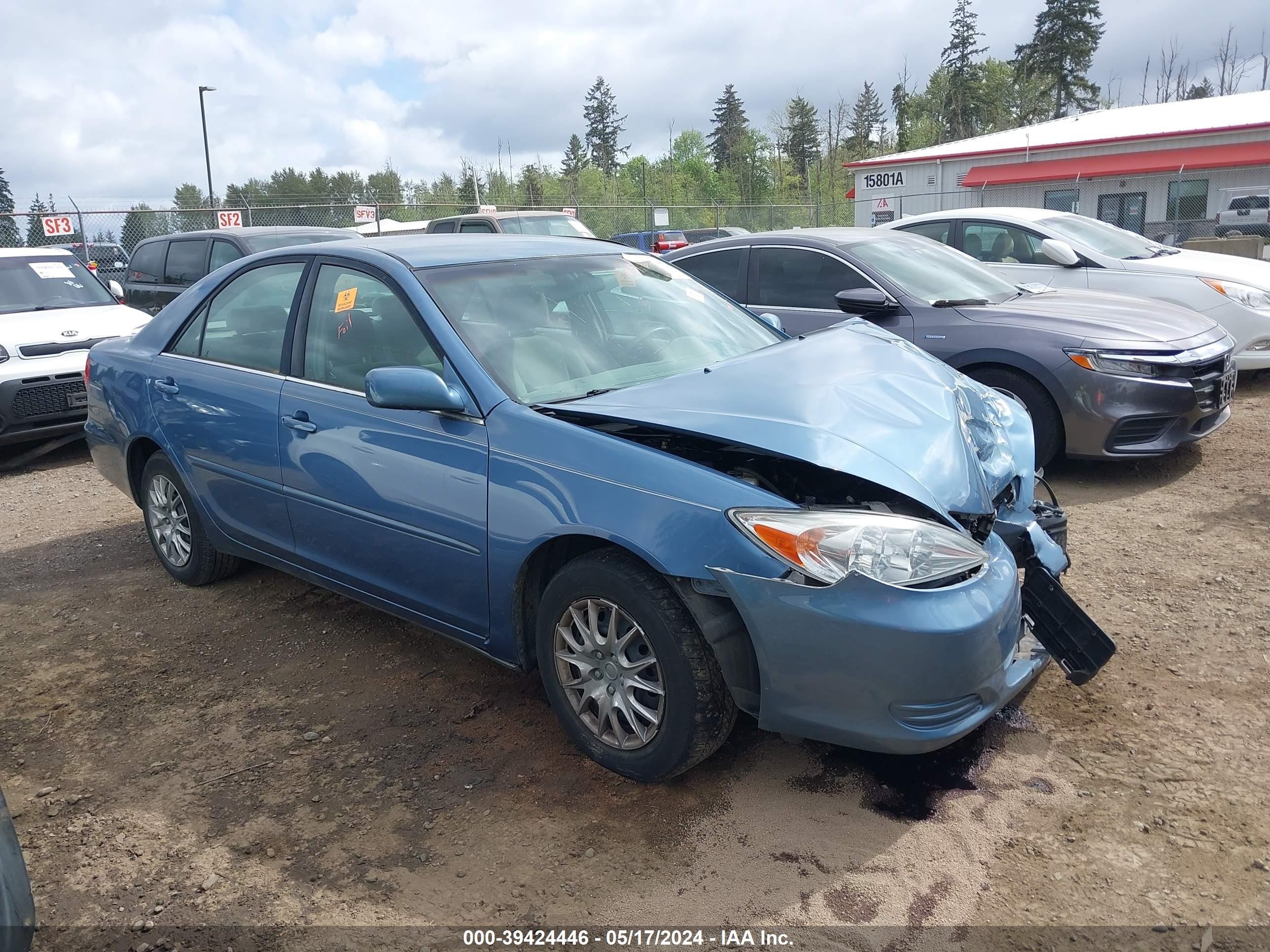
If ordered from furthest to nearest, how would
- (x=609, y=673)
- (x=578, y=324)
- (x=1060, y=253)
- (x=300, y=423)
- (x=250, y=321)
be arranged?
1. (x=1060, y=253)
2. (x=250, y=321)
3. (x=300, y=423)
4. (x=578, y=324)
5. (x=609, y=673)

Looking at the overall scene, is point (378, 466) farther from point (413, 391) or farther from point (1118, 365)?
point (1118, 365)

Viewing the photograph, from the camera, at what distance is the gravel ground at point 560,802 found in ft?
8.17

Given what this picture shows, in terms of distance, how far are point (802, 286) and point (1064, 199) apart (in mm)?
24562

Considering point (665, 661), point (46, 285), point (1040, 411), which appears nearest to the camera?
point (665, 661)

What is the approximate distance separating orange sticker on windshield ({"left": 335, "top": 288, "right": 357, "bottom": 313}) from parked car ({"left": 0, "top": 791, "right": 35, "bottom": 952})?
2202 millimetres

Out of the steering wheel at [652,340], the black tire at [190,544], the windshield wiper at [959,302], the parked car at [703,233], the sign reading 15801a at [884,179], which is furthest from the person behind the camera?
the sign reading 15801a at [884,179]

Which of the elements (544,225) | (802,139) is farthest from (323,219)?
(802,139)

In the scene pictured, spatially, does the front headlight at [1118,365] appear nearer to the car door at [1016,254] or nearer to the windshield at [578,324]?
the windshield at [578,324]

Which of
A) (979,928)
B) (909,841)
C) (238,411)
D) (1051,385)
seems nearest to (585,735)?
(909,841)

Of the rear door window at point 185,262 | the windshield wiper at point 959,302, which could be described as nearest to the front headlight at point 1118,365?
the windshield wiper at point 959,302

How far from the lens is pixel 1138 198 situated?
86.8ft

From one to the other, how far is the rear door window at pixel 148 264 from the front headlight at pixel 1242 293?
35.2ft

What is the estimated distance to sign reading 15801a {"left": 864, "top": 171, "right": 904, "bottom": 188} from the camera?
28.9 meters

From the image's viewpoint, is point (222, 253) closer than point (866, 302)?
No
